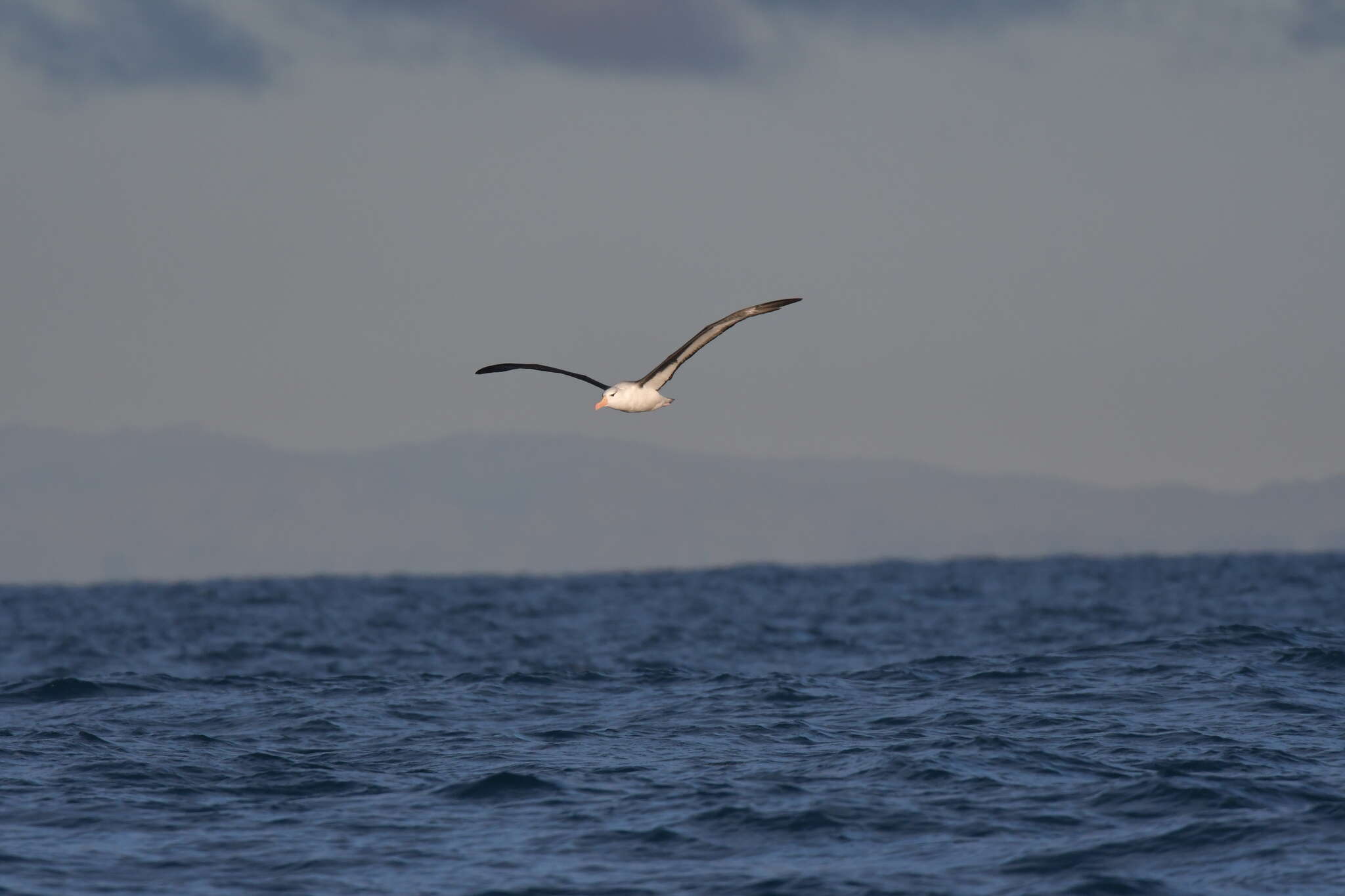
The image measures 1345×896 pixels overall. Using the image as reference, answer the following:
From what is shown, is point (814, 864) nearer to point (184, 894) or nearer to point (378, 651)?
point (184, 894)

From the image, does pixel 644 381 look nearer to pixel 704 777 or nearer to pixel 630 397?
pixel 630 397

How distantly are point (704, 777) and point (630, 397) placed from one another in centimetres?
463

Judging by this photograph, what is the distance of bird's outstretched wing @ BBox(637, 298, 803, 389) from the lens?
1603 cm

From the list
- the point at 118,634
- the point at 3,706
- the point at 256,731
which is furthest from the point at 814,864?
the point at 118,634

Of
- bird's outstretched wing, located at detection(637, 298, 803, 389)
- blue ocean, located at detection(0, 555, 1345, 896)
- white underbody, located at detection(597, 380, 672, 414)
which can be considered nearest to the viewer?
blue ocean, located at detection(0, 555, 1345, 896)

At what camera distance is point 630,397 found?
18.3 m

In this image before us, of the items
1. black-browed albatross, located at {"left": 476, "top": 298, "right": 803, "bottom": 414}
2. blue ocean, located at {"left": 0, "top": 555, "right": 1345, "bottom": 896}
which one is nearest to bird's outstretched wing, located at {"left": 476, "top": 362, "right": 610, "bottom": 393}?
black-browed albatross, located at {"left": 476, "top": 298, "right": 803, "bottom": 414}

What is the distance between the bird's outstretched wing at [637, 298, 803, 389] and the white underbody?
3.2 inches

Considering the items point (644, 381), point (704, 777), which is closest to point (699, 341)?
point (644, 381)

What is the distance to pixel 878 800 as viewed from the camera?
51.5 feet

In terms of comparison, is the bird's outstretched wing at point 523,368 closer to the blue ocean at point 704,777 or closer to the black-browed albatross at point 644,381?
the black-browed albatross at point 644,381

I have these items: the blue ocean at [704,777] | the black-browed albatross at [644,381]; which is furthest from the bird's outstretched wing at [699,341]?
the blue ocean at [704,777]

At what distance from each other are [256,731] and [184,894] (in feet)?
25.3

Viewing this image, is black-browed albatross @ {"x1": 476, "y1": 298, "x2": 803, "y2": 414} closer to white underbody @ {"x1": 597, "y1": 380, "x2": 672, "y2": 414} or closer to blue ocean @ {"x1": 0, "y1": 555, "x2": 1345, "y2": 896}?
white underbody @ {"x1": 597, "y1": 380, "x2": 672, "y2": 414}
